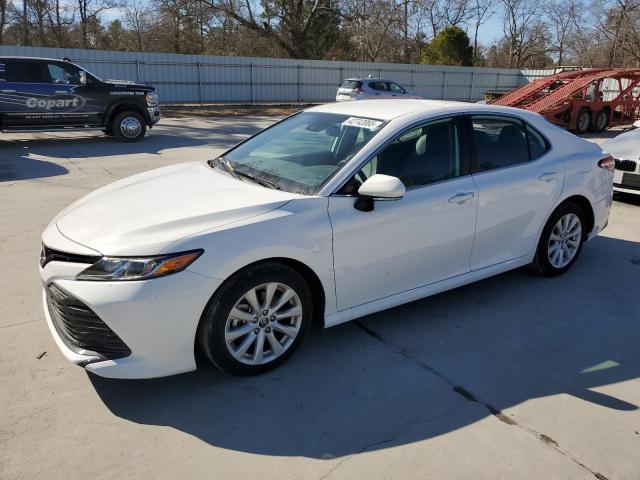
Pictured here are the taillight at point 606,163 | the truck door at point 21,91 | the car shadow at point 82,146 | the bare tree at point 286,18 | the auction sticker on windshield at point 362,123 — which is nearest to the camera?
the auction sticker on windshield at point 362,123

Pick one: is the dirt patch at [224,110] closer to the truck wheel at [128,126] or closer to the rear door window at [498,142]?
the truck wheel at [128,126]

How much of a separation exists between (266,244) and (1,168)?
8.77m

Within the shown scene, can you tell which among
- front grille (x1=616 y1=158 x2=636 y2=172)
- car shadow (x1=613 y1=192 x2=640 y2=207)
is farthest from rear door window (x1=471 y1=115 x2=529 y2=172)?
car shadow (x1=613 y1=192 x2=640 y2=207)

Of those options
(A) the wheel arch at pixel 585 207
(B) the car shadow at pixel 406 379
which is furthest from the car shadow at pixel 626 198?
(B) the car shadow at pixel 406 379

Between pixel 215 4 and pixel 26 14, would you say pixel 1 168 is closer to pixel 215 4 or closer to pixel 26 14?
pixel 215 4

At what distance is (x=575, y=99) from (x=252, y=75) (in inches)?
609

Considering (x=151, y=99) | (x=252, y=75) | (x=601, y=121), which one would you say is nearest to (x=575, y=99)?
(x=601, y=121)

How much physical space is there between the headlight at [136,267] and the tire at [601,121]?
19.3 meters

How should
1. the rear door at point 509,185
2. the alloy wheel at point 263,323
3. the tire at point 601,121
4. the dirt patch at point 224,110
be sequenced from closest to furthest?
the alloy wheel at point 263,323, the rear door at point 509,185, the tire at point 601,121, the dirt patch at point 224,110

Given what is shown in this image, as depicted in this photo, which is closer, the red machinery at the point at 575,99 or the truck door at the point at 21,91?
the truck door at the point at 21,91

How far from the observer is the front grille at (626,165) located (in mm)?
7598

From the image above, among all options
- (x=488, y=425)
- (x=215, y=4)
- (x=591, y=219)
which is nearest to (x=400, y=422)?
(x=488, y=425)

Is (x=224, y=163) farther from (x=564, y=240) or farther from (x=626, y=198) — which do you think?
(x=626, y=198)

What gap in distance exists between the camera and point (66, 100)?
1235cm
